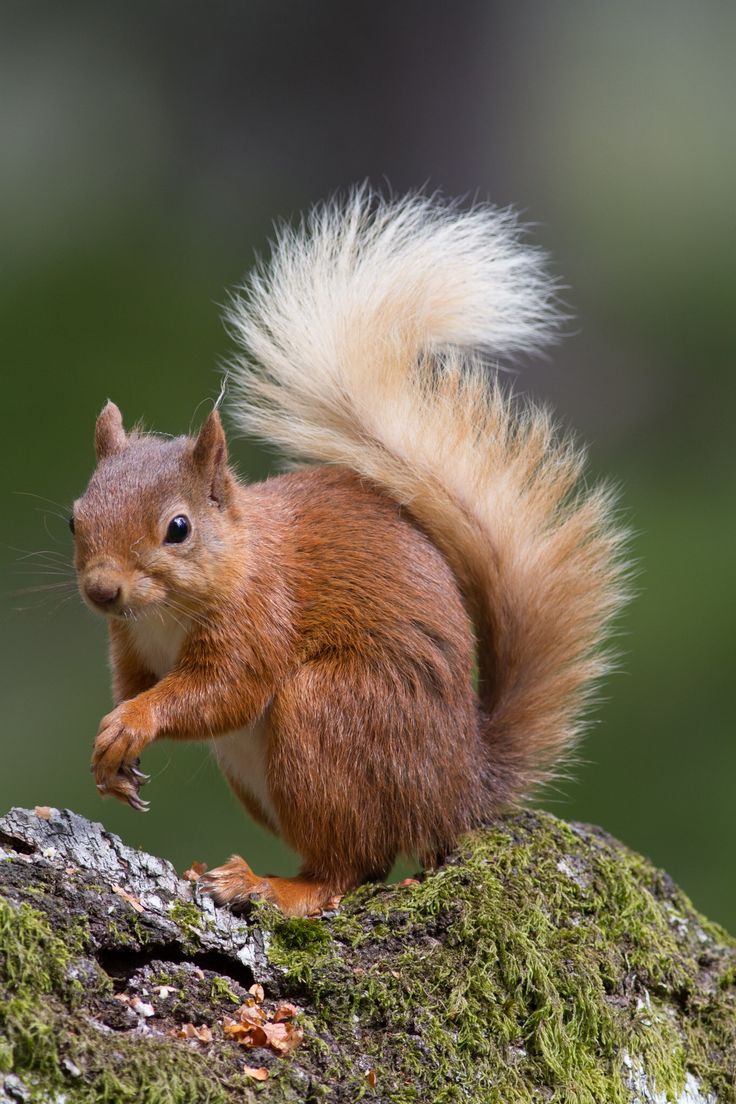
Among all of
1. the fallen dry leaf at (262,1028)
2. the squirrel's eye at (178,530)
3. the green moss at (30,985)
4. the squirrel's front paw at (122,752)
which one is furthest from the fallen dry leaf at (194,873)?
the squirrel's eye at (178,530)

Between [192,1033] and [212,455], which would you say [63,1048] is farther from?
[212,455]

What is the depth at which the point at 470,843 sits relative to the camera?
2006 mm

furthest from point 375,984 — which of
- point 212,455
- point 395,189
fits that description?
point 395,189

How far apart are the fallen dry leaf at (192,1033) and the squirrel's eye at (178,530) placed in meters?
0.70

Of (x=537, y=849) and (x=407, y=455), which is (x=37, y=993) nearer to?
(x=537, y=849)

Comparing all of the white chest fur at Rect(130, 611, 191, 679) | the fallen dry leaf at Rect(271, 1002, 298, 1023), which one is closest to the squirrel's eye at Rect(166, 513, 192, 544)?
the white chest fur at Rect(130, 611, 191, 679)

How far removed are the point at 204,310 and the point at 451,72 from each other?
131cm

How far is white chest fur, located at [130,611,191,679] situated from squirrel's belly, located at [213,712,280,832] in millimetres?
145

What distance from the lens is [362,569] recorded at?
206cm

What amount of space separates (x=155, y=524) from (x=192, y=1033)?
28.3 inches

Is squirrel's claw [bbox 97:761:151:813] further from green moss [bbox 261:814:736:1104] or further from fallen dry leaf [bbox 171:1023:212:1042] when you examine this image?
fallen dry leaf [bbox 171:1023:212:1042]

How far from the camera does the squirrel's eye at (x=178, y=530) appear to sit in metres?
1.91

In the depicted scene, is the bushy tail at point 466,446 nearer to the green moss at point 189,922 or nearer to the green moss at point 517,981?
the green moss at point 517,981

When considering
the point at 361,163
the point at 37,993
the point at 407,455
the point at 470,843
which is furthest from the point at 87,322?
the point at 37,993
